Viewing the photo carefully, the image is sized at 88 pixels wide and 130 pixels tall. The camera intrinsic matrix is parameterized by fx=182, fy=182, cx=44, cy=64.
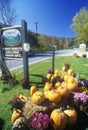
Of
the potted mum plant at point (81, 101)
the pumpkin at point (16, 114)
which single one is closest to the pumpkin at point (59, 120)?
the potted mum plant at point (81, 101)

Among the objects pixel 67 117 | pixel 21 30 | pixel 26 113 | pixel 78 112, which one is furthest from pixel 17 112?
pixel 21 30

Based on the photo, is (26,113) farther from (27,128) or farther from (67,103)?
(67,103)

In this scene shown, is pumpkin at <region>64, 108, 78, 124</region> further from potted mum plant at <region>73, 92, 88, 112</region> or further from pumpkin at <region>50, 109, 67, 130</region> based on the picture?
potted mum plant at <region>73, 92, 88, 112</region>

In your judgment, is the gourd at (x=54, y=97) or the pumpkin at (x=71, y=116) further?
the gourd at (x=54, y=97)

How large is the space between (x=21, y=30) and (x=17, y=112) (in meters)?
4.36

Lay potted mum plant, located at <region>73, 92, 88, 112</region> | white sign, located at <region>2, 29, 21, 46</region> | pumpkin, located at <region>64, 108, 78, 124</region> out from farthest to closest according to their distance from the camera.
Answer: white sign, located at <region>2, 29, 21, 46</region> < potted mum plant, located at <region>73, 92, 88, 112</region> < pumpkin, located at <region>64, 108, 78, 124</region>

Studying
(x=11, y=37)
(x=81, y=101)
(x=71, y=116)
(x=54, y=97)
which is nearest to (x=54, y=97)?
(x=54, y=97)

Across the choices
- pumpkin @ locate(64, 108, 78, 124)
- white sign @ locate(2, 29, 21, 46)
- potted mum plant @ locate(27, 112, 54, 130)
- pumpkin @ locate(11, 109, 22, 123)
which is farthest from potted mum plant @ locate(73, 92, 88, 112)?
white sign @ locate(2, 29, 21, 46)

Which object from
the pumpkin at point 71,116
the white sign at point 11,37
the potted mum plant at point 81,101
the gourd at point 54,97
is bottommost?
the pumpkin at point 71,116

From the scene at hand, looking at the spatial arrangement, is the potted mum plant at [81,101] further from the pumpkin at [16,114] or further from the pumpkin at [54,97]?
the pumpkin at [16,114]

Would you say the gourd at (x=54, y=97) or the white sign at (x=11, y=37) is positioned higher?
the white sign at (x=11, y=37)

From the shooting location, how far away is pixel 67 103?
5086 mm

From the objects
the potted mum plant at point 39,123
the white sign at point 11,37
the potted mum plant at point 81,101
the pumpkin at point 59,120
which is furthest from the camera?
the white sign at point 11,37

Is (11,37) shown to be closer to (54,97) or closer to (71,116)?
(54,97)
